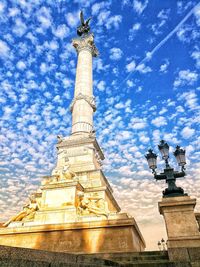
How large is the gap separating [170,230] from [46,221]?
26.4 ft

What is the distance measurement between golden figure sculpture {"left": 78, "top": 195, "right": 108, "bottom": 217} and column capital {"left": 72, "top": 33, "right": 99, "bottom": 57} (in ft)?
67.8

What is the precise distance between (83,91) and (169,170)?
665 inches

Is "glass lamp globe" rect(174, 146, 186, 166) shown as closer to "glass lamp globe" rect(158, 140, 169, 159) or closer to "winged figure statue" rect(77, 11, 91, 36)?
"glass lamp globe" rect(158, 140, 169, 159)

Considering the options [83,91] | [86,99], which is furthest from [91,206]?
[83,91]

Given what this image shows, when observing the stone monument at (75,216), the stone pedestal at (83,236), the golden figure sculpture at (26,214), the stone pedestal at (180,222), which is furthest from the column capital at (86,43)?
the stone pedestal at (180,222)

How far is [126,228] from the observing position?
11.8 meters

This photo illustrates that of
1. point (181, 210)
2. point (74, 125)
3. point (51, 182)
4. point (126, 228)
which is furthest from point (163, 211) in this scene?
point (74, 125)

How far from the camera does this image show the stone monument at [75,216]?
1180 centimetres

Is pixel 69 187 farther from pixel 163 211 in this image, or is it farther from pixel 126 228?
pixel 163 211

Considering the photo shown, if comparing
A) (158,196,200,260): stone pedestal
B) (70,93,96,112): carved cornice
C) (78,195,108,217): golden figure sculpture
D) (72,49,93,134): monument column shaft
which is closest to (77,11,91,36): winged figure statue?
(72,49,93,134): monument column shaft

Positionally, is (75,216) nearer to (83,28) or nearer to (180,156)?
(180,156)

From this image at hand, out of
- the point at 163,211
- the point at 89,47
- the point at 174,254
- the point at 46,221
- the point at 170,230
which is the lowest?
the point at 174,254

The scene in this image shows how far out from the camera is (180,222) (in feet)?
25.6

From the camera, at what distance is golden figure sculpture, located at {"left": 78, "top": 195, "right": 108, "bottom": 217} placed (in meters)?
13.2
